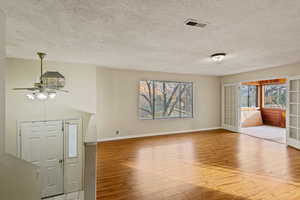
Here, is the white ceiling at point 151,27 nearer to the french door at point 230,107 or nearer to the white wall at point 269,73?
the white wall at point 269,73

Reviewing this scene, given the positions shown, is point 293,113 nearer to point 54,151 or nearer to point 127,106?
point 127,106

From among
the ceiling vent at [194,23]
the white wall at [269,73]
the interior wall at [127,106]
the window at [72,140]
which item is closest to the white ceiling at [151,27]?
the ceiling vent at [194,23]

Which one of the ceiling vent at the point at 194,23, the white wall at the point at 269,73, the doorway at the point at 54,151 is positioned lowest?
the doorway at the point at 54,151

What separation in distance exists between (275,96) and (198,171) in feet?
25.8

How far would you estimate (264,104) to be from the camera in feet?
28.7

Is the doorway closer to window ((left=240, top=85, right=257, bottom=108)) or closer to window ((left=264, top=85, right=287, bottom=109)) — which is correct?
window ((left=240, top=85, right=257, bottom=108))

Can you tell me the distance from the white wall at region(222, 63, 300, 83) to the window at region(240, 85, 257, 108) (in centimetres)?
273

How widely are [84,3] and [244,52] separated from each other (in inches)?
129

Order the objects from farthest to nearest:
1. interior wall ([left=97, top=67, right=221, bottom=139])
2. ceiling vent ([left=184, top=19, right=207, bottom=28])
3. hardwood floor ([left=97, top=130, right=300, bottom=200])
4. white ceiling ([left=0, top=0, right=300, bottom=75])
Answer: interior wall ([left=97, top=67, right=221, bottom=139])
hardwood floor ([left=97, top=130, right=300, bottom=200])
ceiling vent ([left=184, top=19, right=207, bottom=28])
white ceiling ([left=0, top=0, right=300, bottom=75])

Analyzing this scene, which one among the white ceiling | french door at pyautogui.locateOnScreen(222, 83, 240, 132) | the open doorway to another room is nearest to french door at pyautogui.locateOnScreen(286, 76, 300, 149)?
the white ceiling

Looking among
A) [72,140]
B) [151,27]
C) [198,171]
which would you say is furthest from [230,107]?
[72,140]

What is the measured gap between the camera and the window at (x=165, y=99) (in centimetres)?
584

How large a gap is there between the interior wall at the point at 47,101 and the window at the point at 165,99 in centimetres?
182

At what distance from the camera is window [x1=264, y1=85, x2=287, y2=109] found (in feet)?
26.2
